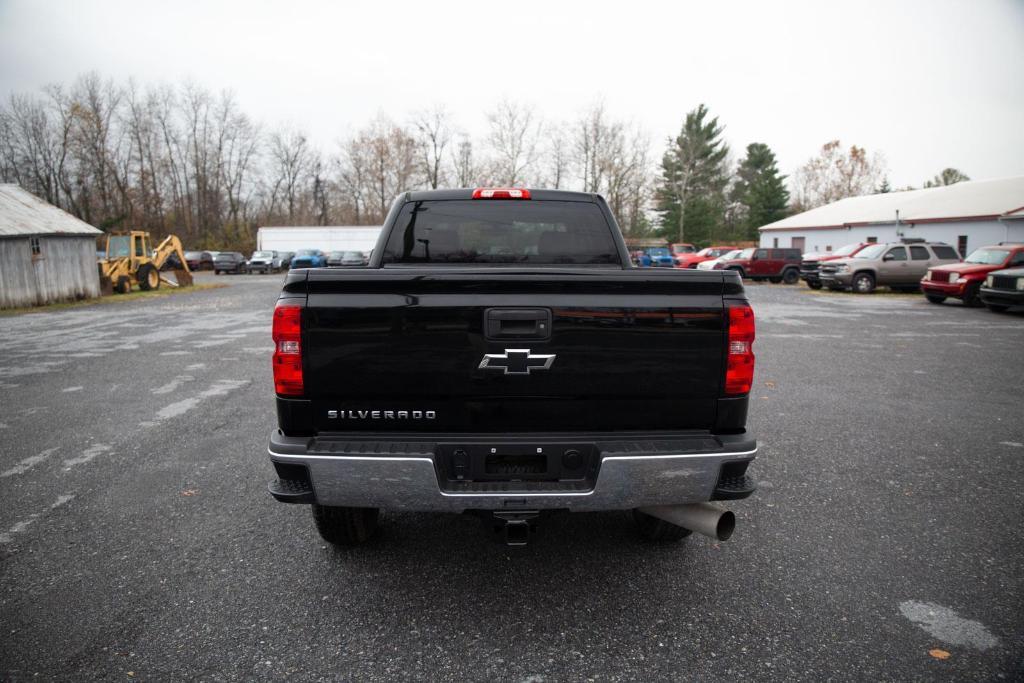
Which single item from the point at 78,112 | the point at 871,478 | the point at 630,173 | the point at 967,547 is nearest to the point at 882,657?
the point at 967,547

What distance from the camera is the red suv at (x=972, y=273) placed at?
17031mm

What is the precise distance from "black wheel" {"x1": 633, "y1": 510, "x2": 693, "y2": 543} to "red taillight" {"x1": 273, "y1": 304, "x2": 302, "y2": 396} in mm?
1974

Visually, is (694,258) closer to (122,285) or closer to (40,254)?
(122,285)

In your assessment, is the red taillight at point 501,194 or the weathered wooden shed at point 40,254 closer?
the red taillight at point 501,194

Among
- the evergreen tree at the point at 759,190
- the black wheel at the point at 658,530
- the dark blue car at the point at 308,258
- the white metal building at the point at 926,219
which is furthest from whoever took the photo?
the evergreen tree at the point at 759,190

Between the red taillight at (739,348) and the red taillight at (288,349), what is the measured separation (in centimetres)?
183

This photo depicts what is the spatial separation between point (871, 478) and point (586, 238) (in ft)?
9.11

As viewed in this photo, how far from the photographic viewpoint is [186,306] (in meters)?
19.7

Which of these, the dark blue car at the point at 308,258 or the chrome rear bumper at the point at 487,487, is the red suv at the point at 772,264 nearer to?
the dark blue car at the point at 308,258

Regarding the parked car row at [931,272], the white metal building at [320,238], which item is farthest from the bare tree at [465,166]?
the parked car row at [931,272]

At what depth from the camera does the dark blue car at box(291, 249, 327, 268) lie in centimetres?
4115

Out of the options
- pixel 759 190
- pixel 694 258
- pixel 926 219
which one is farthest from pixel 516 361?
pixel 759 190

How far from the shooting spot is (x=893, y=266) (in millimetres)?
22391

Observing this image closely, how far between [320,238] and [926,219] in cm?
4092
